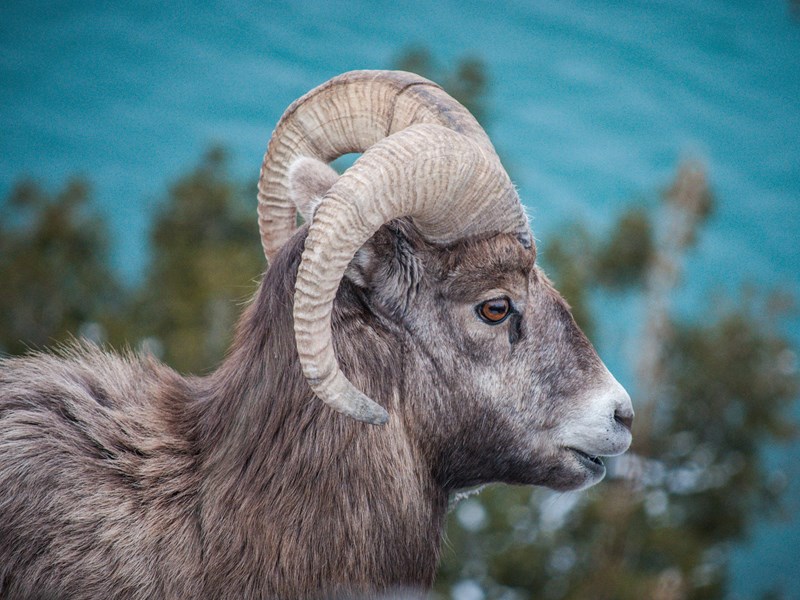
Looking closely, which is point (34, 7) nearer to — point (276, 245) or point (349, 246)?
point (276, 245)

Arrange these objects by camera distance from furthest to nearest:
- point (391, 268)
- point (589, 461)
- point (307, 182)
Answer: point (307, 182) → point (589, 461) → point (391, 268)

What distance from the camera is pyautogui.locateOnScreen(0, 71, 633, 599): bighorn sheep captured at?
315 cm

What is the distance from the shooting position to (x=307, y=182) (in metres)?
3.93

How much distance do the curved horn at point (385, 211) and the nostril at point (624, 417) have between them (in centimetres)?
84

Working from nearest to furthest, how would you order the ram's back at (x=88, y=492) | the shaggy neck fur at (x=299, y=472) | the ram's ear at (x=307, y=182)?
1. the ram's back at (x=88, y=492)
2. the shaggy neck fur at (x=299, y=472)
3. the ram's ear at (x=307, y=182)

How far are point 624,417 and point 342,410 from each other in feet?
4.55

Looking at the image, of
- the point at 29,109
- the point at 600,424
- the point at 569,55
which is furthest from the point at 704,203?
the point at 29,109

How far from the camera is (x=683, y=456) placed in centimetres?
1194

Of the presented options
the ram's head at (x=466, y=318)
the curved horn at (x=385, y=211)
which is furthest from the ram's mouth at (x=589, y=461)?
the curved horn at (x=385, y=211)

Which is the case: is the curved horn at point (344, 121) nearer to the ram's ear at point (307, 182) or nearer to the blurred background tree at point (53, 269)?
the ram's ear at point (307, 182)

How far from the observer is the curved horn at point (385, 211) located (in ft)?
9.62

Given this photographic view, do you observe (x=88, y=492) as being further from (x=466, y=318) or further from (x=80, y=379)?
(x=466, y=318)

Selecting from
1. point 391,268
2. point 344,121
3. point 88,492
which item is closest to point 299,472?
point 88,492

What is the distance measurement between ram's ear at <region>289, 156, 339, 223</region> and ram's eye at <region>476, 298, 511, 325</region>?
0.91 meters
